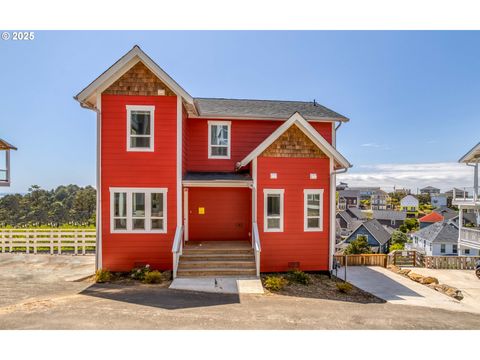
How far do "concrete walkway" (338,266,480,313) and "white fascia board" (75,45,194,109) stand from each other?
302 inches

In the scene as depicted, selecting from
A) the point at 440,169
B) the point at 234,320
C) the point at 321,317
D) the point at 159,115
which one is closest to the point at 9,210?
the point at 159,115

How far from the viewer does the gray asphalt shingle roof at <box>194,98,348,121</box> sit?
9805 mm

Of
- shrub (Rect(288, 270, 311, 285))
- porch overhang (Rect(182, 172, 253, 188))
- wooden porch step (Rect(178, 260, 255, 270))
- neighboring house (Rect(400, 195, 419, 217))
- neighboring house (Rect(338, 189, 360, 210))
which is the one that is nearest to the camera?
shrub (Rect(288, 270, 311, 285))

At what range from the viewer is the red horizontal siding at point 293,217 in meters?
8.31

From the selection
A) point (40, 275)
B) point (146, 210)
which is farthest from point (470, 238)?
point (40, 275)

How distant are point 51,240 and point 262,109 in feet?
31.6

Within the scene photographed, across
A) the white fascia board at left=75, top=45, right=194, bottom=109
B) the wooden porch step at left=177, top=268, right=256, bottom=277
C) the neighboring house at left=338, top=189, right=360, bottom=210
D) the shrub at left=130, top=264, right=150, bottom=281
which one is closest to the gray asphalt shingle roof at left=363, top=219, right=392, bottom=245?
the neighboring house at left=338, top=189, right=360, bottom=210

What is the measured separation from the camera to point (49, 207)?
19.8 metres

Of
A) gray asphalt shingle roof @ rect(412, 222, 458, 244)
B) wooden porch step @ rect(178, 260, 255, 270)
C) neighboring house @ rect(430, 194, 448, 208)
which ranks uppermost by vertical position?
wooden porch step @ rect(178, 260, 255, 270)

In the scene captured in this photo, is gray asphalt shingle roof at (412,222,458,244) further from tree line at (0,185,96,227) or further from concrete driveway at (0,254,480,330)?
tree line at (0,185,96,227)

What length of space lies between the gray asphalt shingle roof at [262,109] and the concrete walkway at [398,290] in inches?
220

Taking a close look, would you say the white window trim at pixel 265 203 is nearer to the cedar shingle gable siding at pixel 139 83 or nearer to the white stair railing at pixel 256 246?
the white stair railing at pixel 256 246
